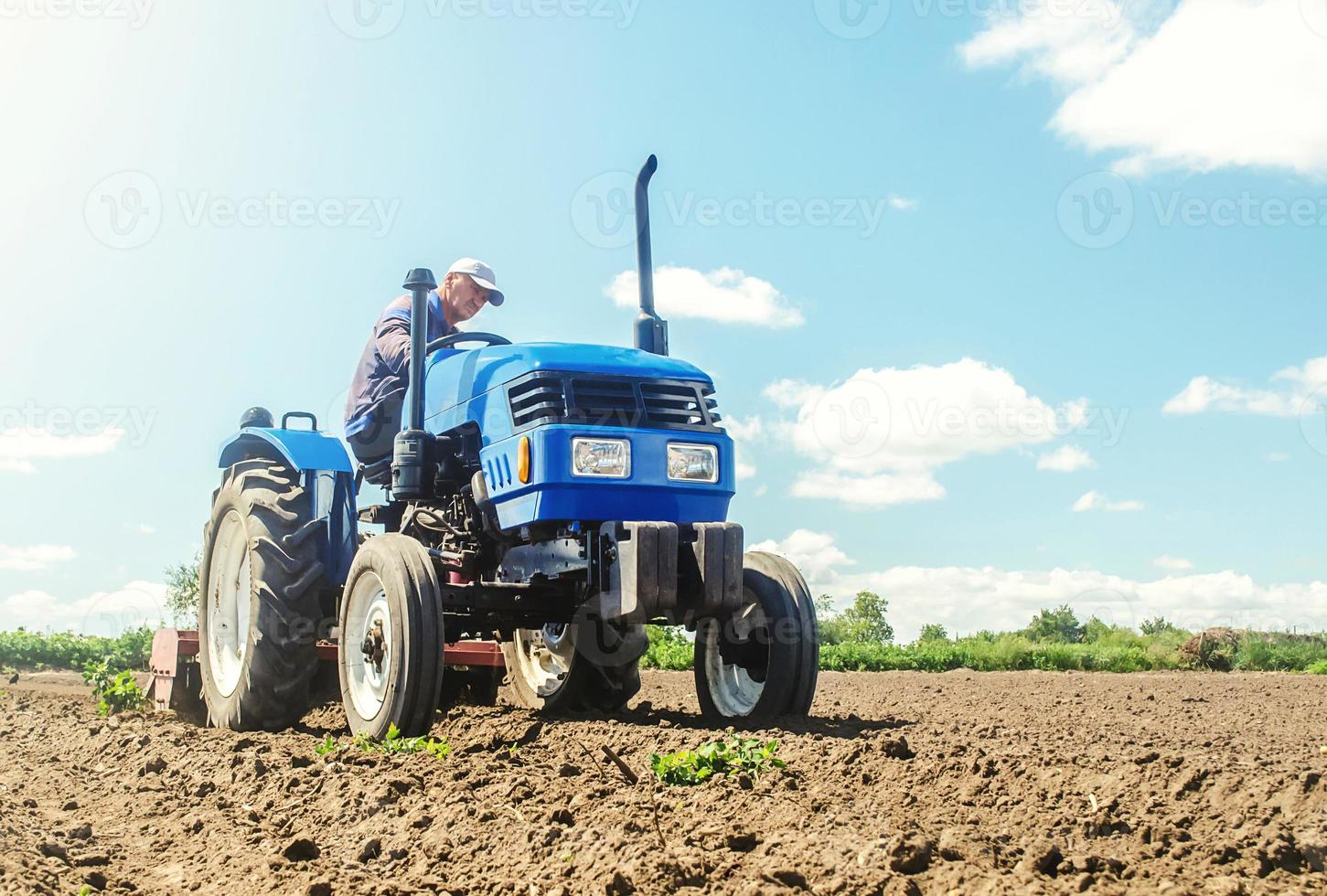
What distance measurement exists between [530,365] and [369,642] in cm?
146

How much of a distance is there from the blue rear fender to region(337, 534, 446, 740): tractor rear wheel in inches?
31.0

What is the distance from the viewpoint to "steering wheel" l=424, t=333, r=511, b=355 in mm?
6398

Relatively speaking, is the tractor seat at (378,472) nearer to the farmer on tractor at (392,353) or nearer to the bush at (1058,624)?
the farmer on tractor at (392,353)

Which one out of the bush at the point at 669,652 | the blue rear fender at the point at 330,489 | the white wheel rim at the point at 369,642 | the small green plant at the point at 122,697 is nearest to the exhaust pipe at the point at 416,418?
the white wheel rim at the point at 369,642

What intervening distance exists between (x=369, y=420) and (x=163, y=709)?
9.30 feet

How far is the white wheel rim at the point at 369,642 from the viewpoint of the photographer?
5492 millimetres

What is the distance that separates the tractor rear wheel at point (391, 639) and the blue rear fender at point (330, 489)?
0.79 m

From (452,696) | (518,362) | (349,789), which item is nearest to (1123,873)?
(349,789)

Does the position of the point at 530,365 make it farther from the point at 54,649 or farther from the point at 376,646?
the point at 54,649

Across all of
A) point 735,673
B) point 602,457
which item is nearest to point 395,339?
point 602,457

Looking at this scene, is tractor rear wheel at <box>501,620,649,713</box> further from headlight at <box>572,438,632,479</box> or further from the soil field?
headlight at <box>572,438,632,479</box>

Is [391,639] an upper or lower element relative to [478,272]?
lower

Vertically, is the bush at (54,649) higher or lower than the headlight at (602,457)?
lower

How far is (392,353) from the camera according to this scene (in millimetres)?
6402
